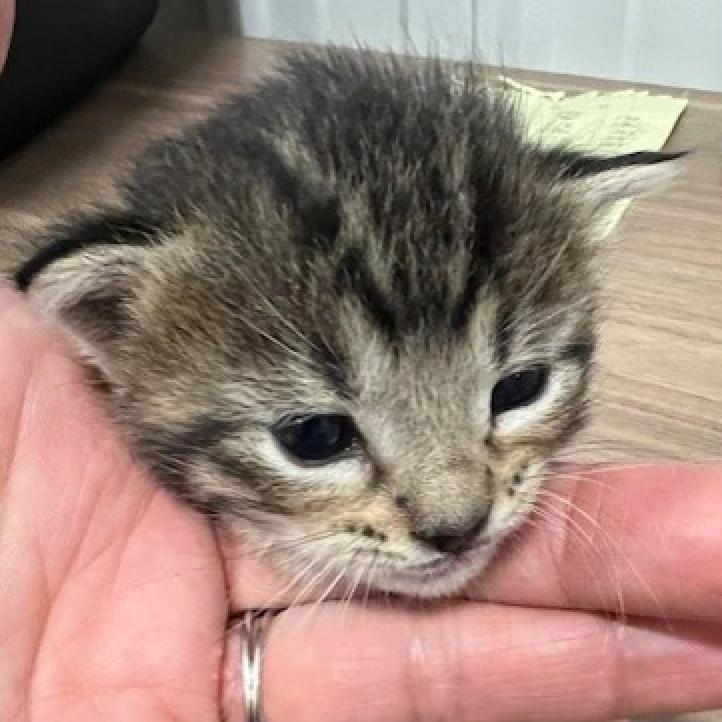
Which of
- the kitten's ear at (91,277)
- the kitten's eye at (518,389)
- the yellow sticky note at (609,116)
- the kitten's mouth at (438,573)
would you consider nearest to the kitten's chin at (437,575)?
the kitten's mouth at (438,573)

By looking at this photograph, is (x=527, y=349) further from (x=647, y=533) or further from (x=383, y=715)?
(x=383, y=715)

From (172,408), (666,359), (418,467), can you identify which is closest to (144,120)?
(666,359)

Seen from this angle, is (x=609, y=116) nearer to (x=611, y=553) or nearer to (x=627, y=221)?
(x=627, y=221)

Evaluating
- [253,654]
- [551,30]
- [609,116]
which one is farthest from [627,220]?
[253,654]

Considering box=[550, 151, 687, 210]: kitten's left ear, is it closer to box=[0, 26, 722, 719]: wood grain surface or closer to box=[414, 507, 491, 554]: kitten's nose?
box=[0, 26, 722, 719]: wood grain surface

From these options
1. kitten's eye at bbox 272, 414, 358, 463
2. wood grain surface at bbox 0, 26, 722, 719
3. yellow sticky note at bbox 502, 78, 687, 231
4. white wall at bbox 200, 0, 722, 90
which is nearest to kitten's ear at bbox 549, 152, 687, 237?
wood grain surface at bbox 0, 26, 722, 719
